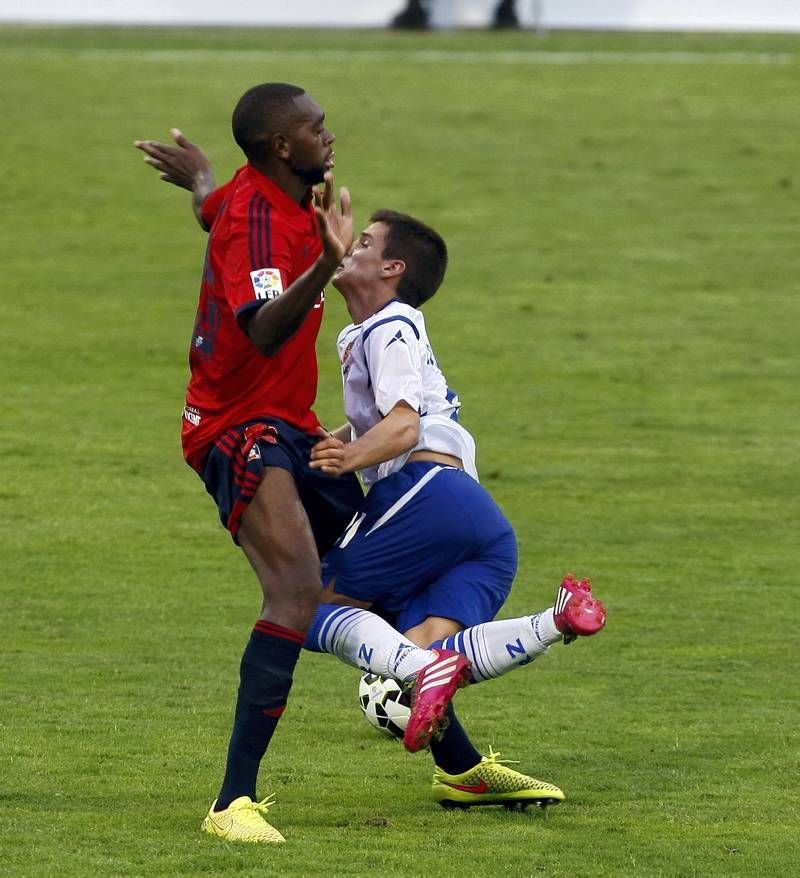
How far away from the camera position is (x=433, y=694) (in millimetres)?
5379

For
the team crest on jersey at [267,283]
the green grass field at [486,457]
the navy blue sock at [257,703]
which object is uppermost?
the team crest on jersey at [267,283]

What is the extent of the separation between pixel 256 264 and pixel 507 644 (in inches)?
55.1

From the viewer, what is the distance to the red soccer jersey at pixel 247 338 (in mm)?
5516

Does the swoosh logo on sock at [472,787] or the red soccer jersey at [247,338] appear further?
the swoosh logo on sock at [472,787]

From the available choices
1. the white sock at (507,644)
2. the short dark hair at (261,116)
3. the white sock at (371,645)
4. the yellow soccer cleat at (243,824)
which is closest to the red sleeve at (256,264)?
the short dark hair at (261,116)

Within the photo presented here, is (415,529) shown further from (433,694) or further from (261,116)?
(261,116)

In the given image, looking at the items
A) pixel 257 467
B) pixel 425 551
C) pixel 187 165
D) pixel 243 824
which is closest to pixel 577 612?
pixel 425 551

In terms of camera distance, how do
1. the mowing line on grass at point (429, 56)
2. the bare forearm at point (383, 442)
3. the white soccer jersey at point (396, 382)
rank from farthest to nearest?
the mowing line on grass at point (429, 56) → the white soccer jersey at point (396, 382) → the bare forearm at point (383, 442)

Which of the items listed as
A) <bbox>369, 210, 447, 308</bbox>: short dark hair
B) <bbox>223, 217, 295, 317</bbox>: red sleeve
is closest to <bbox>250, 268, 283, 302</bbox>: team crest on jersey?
<bbox>223, 217, 295, 317</bbox>: red sleeve

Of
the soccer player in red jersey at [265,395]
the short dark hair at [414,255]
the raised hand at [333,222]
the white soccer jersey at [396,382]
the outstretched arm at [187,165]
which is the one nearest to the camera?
the raised hand at [333,222]

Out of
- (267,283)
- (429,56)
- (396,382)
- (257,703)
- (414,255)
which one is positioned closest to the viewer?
(267,283)

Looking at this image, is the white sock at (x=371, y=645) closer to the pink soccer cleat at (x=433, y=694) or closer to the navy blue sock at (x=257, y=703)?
the pink soccer cleat at (x=433, y=694)

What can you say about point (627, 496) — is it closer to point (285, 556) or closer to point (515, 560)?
point (515, 560)

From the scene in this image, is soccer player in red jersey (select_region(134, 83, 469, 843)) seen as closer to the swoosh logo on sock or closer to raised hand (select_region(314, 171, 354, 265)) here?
raised hand (select_region(314, 171, 354, 265))
